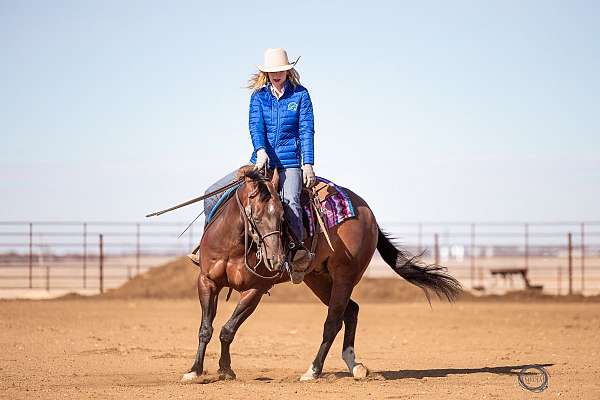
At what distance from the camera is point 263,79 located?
8477 millimetres

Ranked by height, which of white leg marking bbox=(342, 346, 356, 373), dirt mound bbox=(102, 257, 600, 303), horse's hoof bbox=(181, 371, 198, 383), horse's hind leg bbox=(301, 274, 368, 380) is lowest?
dirt mound bbox=(102, 257, 600, 303)

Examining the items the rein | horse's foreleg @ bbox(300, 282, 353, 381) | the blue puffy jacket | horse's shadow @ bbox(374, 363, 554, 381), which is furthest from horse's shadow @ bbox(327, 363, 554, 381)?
the blue puffy jacket

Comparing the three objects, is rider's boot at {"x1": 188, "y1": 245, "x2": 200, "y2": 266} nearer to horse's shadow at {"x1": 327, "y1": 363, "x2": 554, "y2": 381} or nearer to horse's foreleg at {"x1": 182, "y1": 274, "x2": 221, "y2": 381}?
horse's foreleg at {"x1": 182, "y1": 274, "x2": 221, "y2": 381}

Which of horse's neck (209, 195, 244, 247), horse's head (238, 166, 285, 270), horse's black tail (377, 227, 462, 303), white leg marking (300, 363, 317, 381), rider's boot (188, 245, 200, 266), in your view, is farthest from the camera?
horse's black tail (377, 227, 462, 303)

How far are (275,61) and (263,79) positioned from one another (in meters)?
0.22

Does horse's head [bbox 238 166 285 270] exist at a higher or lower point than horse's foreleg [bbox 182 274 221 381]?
higher

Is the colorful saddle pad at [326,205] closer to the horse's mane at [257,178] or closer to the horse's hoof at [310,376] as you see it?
the horse's mane at [257,178]

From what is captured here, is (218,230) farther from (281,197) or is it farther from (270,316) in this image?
(270,316)

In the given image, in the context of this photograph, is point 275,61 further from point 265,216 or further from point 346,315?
point 346,315

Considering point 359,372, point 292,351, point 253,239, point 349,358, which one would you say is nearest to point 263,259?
point 253,239

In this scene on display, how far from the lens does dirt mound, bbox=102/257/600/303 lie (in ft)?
76.0
